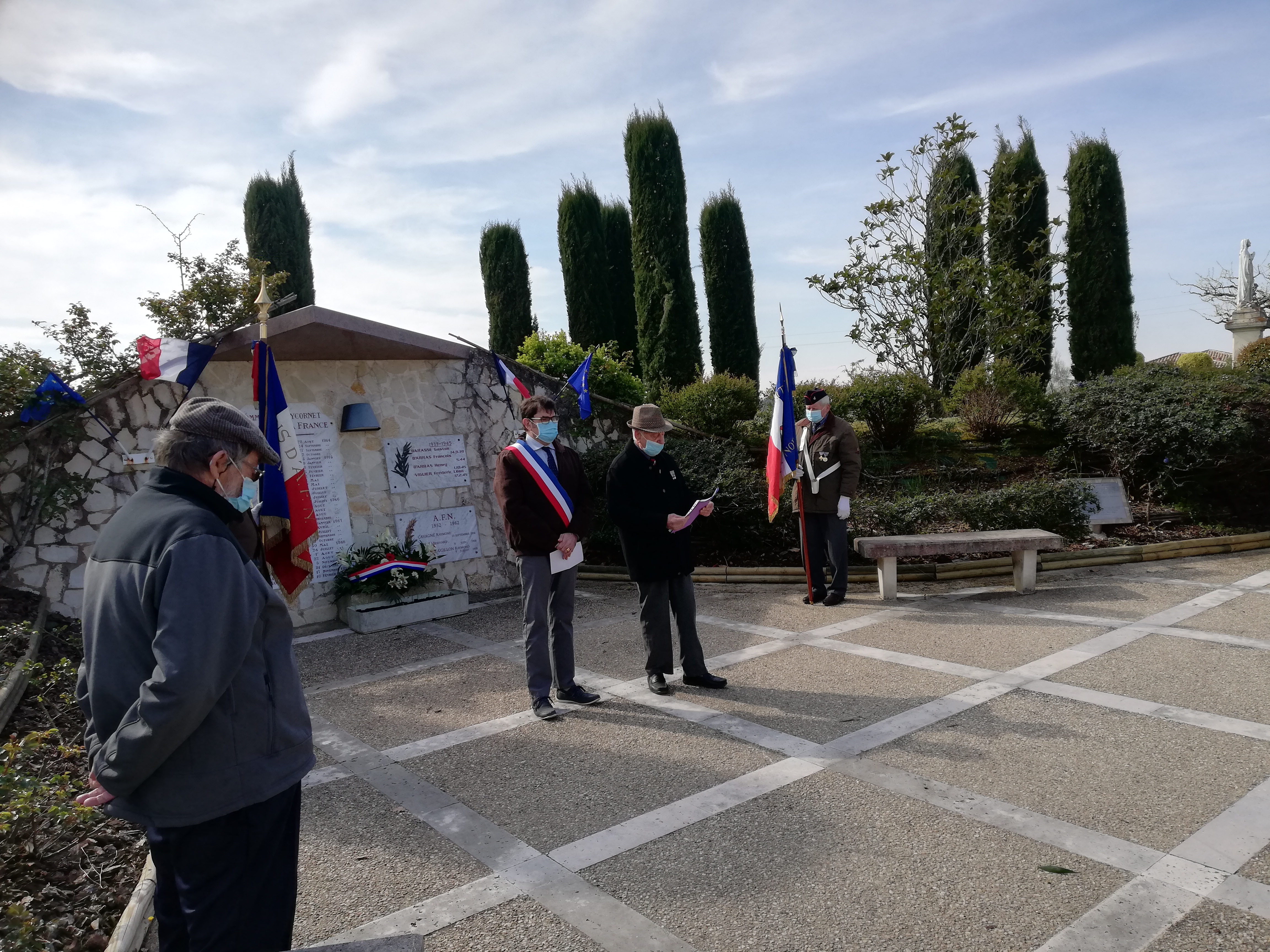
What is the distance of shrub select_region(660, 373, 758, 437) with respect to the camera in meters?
13.9

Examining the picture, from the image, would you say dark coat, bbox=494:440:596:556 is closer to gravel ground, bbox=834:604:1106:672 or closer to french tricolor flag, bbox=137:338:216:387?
gravel ground, bbox=834:604:1106:672

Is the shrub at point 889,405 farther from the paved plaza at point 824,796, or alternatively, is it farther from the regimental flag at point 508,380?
the paved plaza at point 824,796

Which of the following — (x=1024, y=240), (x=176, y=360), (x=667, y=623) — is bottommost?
(x=667, y=623)

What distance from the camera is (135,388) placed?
7.89m

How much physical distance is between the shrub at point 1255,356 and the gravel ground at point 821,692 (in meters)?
11.5

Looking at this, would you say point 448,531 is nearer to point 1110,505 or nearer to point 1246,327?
point 1110,505

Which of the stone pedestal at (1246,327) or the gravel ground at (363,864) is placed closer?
the gravel ground at (363,864)

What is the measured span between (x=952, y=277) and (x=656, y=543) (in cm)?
1311

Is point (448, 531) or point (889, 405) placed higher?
point (889, 405)

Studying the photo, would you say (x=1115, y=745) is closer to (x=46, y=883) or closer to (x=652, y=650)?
(x=652, y=650)

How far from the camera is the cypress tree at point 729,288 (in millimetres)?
21844

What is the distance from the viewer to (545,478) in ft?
→ 18.4

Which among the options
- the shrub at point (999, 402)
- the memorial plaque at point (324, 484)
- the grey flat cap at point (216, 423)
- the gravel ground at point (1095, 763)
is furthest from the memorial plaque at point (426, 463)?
the shrub at point (999, 402)

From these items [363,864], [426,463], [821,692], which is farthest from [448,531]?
[363,864]
